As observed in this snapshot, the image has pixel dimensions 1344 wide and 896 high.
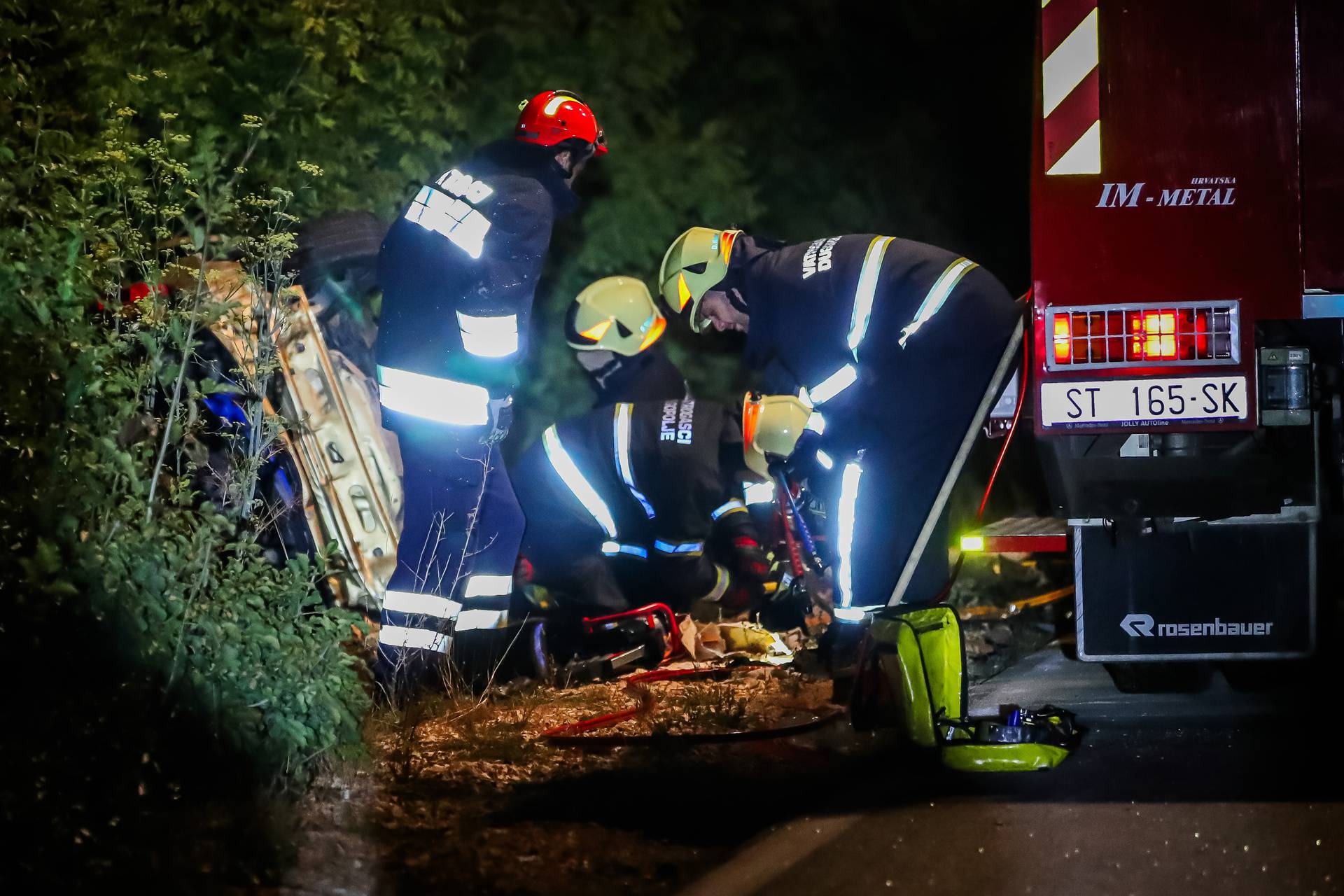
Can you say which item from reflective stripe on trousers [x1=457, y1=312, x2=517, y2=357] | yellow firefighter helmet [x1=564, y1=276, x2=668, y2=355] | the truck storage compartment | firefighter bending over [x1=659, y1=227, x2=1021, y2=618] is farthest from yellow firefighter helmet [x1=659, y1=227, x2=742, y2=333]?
the truck storage compartment

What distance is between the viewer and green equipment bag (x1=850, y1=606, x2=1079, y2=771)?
4340 millimetres

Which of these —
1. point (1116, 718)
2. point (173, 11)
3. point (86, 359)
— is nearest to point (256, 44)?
point (173, 11)

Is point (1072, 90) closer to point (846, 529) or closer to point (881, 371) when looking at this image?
point (881, 371)

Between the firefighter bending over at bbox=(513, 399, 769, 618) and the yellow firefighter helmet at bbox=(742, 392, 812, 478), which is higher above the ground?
the yellow firefighter helmet at bbox=(742, 392, 812, 478)

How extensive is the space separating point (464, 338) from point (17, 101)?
77.0 inches

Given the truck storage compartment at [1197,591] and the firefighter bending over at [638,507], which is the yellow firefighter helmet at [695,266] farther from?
the truck storage compartment at [1197,591]

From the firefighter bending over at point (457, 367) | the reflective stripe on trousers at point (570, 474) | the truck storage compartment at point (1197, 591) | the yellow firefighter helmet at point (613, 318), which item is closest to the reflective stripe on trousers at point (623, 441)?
the reflective stripe on trousers at point (570, 474)

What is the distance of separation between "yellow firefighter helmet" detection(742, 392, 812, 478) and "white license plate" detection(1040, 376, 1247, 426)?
1267mm

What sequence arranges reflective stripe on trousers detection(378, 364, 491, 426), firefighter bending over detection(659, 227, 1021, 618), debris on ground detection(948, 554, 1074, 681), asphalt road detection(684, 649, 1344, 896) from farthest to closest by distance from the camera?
1. debris on ground detection(948, 554, 1074, 681)
2. reflective stripe on trousers detection(378, 364, 491, 426)
3. firefighter bending over detection(659, 227, 1021, 618)
4. asphalt road detection(684, 649, 1344, 896)

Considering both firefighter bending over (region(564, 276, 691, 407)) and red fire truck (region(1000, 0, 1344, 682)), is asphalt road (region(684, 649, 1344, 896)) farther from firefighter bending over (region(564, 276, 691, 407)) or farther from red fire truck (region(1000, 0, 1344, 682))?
firefighter bending over (region(564, 276, 691, 407))

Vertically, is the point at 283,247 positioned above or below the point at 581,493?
above

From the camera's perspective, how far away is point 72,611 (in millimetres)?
3426

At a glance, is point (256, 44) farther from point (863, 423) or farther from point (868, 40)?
point (868, 40)

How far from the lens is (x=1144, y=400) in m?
4.33
